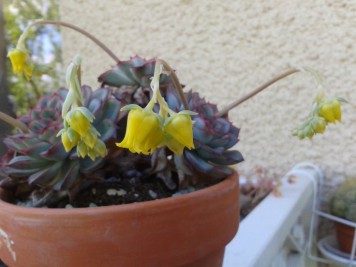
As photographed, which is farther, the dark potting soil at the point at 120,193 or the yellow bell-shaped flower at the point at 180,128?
the dark potting soil at the point at 120,193

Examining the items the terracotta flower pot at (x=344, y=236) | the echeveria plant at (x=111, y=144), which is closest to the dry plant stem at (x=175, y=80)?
the echeveria plant at (x=111, y=144)

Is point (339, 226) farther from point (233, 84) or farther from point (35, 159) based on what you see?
point (35, 159)

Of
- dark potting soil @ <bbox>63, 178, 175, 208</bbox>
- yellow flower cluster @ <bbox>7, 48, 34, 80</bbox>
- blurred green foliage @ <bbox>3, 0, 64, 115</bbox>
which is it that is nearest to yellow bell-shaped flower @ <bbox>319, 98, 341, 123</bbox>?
dark potting soil @ <bbox>63, 178, 175, 208</bbox>

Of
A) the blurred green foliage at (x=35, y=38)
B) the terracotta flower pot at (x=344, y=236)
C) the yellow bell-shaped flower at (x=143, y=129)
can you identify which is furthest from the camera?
the blurred green foliage at (x=35, y=38)

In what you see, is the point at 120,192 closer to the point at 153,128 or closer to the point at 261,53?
the point at 153,128

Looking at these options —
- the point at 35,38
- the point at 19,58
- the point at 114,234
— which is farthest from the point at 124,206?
the point at 35,38

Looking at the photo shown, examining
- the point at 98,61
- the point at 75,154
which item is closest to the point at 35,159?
the point at 75,154

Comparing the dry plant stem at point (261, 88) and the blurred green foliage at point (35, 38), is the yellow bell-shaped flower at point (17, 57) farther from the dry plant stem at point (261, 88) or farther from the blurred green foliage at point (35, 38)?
the blurred green foliage at point (35, 38)
